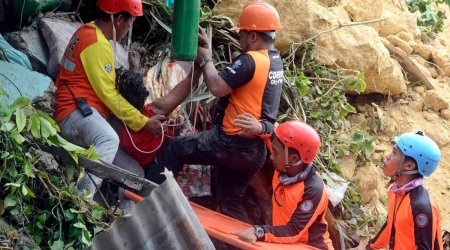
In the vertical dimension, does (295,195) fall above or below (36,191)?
below

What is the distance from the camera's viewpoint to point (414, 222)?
573 centimetres

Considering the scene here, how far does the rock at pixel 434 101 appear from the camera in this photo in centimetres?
950

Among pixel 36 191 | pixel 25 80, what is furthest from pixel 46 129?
pixel 25 80

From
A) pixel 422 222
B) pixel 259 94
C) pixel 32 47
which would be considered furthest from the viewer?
pixel 32 47

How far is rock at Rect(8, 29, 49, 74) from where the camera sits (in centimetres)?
670

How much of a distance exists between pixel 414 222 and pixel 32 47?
3311 millimetres

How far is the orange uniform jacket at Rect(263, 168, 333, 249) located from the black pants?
1.34 ft

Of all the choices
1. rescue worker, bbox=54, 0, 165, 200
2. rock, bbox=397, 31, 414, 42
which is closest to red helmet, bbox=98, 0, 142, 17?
rescue worker, bbox=54, 0, 165, 200

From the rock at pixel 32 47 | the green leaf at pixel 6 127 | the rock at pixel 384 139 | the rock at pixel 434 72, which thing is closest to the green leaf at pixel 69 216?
the green leaf at pixel 6 127

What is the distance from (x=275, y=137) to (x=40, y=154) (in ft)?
6.30

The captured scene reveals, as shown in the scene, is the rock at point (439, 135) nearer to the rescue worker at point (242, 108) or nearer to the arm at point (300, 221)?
the rescue worker at point (242, 108)

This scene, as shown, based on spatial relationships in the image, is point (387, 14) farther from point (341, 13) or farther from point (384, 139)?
point (384, 139)

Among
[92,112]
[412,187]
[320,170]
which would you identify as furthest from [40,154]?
[320,170]

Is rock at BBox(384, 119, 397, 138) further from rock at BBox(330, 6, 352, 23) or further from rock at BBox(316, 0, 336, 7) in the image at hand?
rock at BBox(316, 0, 336, 7)
